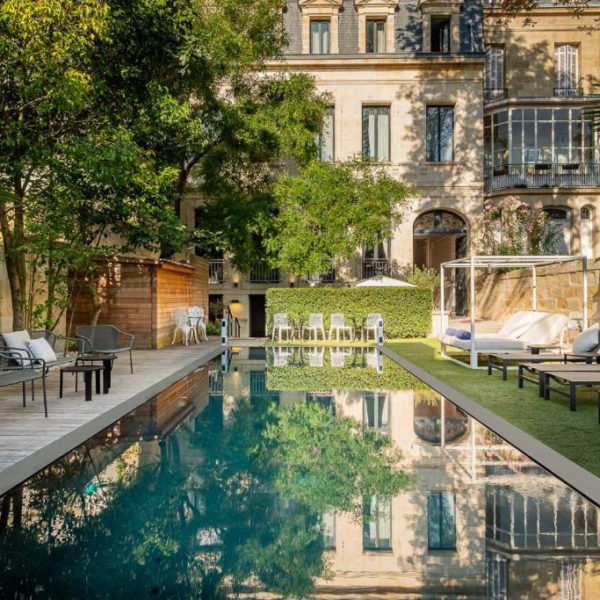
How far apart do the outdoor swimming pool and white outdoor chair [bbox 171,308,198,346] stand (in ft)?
36.8

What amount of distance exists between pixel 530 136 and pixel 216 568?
25563mm

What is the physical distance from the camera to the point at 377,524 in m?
4.07

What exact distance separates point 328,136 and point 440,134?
4.70m

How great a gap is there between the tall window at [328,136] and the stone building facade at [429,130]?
0.14 ft

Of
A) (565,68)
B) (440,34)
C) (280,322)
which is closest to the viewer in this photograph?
(280,322)

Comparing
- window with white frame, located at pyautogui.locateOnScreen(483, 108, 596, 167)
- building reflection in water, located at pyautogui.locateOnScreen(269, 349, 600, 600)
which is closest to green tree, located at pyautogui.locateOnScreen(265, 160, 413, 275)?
window with white frame, located at pyautogui.locateOnScreen(483, 108, 596, 167)

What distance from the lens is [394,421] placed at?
7.40 metres

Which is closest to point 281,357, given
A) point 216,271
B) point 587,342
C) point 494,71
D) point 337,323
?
point 337,323

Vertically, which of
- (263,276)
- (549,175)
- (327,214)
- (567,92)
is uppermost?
(567,92)

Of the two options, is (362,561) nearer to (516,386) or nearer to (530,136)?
(516,386)

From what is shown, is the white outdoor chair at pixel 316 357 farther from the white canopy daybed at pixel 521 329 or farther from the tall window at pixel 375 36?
the tall window at pixel 375 36

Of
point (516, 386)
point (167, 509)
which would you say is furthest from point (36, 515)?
point (516, 386)

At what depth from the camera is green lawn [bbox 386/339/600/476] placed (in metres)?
5.77

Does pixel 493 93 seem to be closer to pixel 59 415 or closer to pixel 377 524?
pixel 59 415
